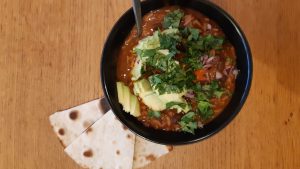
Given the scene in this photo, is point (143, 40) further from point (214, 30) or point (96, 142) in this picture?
point (96, 142)

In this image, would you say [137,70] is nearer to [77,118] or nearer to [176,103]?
[176,103]

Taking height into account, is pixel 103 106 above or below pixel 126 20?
below

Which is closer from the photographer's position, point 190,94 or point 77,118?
point 190,94

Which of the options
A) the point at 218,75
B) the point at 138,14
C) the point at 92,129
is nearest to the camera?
the point at 138,14

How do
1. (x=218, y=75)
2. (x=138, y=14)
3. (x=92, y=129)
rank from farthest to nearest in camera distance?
1. (x=92, y=129)
2. (x=218, y=75)
3. (x=138, y=14)

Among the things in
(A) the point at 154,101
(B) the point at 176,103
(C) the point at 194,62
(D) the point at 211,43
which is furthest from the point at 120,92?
(D) the point at 211,43

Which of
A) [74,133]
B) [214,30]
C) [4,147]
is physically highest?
[214,30]

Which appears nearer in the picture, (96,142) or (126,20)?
(126,20)

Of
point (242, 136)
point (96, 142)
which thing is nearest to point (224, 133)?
point (242, 136)
